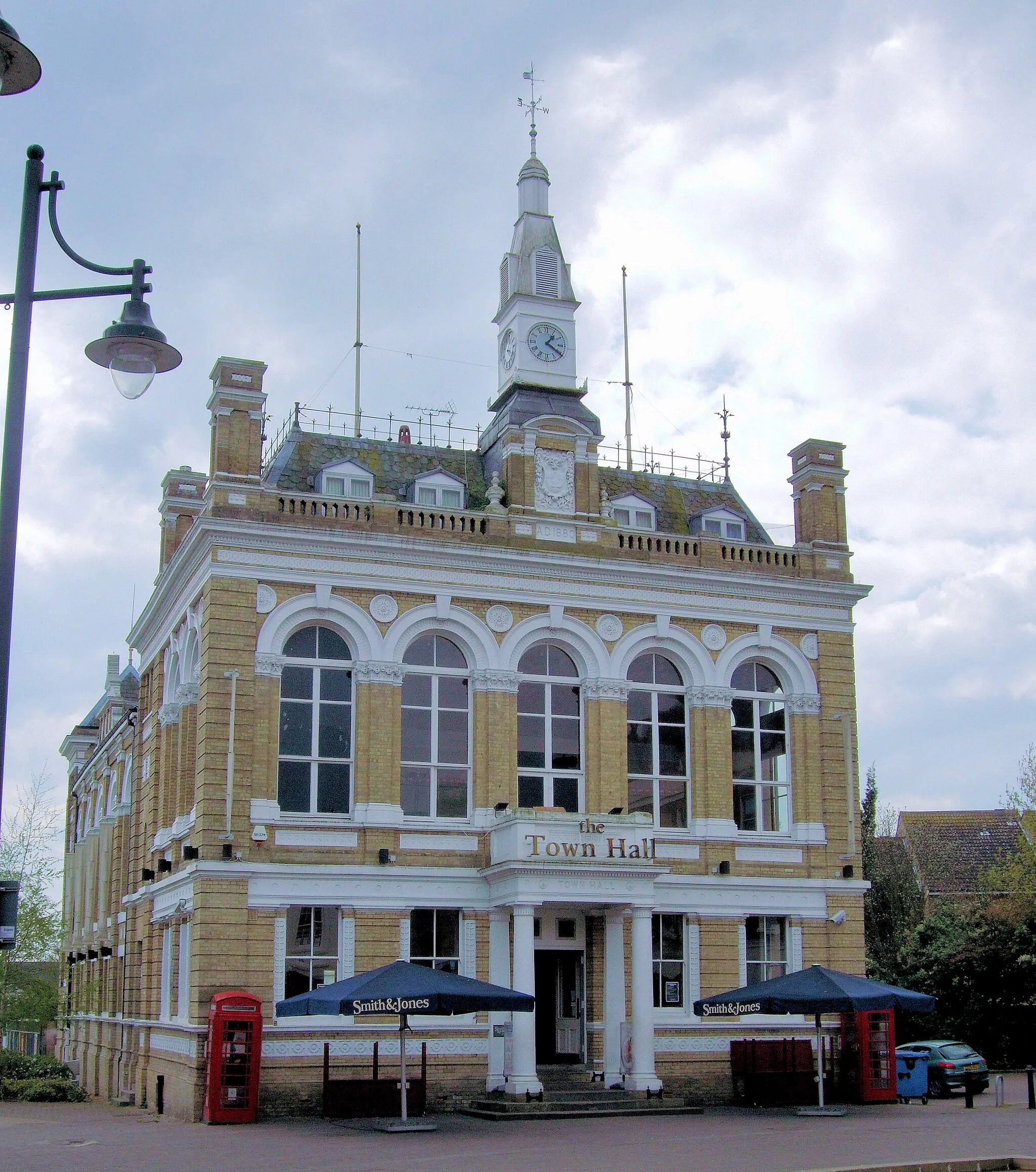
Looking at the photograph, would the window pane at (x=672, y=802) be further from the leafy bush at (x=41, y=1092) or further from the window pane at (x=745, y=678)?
the leafy bush at (x=41, y=1092)

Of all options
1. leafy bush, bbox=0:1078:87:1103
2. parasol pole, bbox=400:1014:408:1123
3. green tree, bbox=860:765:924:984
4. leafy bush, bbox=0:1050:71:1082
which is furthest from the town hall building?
green tree, bbox=860:765:924:984

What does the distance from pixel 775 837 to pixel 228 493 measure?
1349 cm

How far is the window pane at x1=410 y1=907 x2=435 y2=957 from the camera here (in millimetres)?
27906

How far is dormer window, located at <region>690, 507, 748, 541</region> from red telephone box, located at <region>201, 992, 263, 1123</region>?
14.9 metres

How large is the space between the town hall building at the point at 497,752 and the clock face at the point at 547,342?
0.07 metres

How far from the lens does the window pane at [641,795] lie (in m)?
30.1

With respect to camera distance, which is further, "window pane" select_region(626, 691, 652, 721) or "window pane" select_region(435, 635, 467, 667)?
"window pane" select_region(626, 691, 652, 721)

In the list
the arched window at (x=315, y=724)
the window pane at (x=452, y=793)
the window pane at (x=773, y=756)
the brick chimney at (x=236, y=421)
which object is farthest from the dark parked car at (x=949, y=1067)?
the brick chimney at (x=236, y=421)

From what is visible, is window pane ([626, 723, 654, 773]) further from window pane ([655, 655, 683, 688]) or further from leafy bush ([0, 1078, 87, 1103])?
leafy bush ([0, 1078, 87, 1103])

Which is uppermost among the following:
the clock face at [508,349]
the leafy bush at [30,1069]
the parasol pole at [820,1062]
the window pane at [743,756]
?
the clock face at [508,349]

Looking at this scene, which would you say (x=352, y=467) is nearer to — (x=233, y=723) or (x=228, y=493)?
(x=228, y=493)

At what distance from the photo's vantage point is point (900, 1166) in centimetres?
1656

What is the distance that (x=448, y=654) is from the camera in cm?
2950

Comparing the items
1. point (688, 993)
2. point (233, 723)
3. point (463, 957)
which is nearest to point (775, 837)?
point (688, 993)
